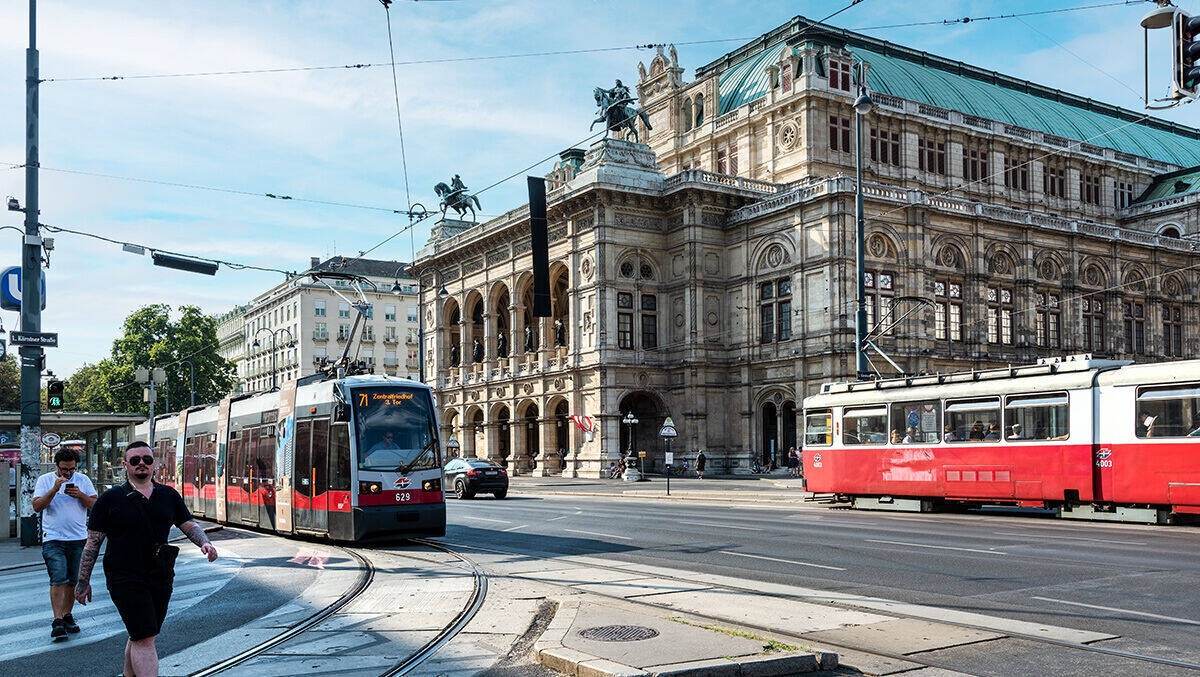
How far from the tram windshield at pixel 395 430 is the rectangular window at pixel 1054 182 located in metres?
61.2

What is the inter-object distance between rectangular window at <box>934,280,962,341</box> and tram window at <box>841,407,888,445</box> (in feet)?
93.6

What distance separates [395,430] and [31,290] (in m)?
8.78

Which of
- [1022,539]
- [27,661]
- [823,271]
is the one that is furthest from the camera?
[823,271]

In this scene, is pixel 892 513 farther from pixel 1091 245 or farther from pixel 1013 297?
A: pixel 1091 245

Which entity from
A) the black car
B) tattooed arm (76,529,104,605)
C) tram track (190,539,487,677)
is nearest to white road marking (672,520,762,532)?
tram track (190,539,487,677)

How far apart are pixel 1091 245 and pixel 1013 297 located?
716 cm

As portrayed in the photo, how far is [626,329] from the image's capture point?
59.4 m

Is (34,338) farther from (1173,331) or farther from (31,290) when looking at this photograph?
(1173,331)

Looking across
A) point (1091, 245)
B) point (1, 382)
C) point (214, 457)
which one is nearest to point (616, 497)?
point (214, 457)

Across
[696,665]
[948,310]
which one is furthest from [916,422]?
[948,310]

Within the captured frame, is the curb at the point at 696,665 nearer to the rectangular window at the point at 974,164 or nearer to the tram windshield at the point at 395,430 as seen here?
the tram windshield at the point at 395,430

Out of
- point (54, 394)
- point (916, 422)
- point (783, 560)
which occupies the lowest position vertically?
point (783, 560)

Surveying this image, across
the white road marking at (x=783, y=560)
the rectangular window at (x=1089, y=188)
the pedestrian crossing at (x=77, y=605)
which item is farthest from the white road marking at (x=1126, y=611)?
the rectangular window at (x=1089, y=188)

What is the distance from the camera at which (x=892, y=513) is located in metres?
27.5
